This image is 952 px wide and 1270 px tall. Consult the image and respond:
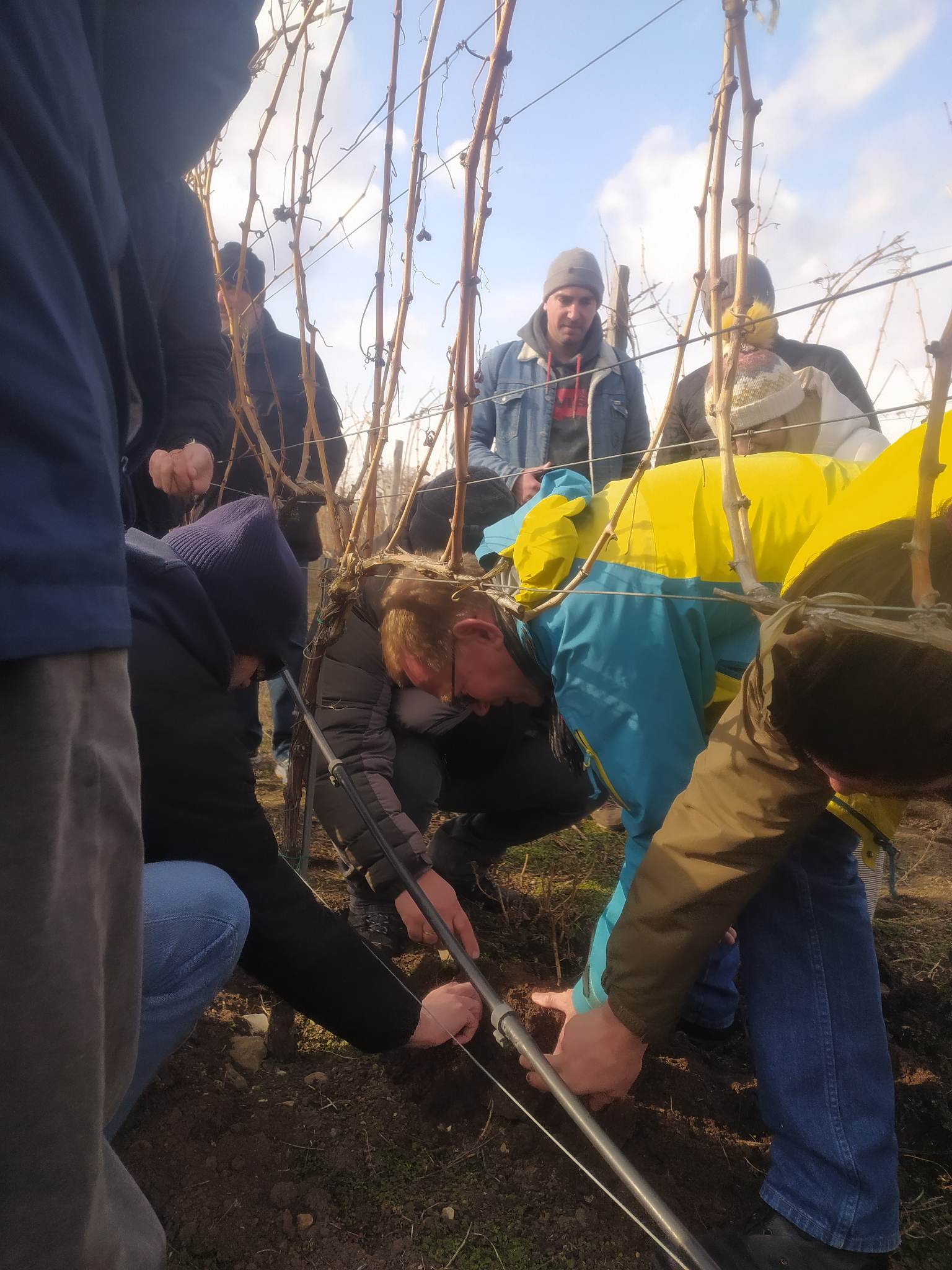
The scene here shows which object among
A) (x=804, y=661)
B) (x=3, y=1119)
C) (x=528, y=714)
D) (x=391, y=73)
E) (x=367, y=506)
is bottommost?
(x=528, y=714)

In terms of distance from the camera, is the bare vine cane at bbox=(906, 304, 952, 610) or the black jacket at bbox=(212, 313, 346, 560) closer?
the bare vine cane at bbox=(906, 304, 952, 610)

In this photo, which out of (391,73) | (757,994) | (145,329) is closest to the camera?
(145,329)

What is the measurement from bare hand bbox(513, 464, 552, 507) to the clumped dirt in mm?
1492

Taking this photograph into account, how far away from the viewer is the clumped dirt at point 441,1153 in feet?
4.14

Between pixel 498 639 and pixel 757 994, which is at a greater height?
pixel 498 639

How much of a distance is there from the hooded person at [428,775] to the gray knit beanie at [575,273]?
90 cm

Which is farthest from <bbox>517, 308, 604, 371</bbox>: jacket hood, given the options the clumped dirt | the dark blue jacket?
the dark blue jacket

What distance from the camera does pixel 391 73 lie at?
141 centimetres

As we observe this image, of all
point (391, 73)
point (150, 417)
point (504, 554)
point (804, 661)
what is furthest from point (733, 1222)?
point (391, 73)

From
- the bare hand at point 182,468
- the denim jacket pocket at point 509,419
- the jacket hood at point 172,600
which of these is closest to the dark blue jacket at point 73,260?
the jacket hood at point 172,600

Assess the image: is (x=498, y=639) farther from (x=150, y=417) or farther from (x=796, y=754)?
(x=150, y=417)

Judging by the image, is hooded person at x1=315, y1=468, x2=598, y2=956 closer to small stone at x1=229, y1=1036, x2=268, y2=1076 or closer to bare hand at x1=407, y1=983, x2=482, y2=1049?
bare hand at x1=407, y1=983, x2=482, y2=1049

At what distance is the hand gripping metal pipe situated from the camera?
86 centimetres

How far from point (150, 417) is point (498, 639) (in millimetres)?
891
